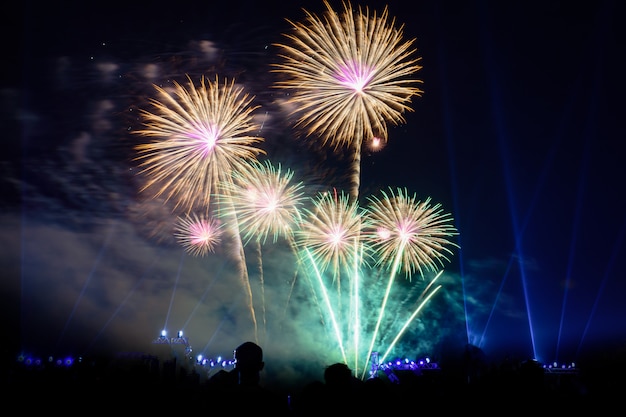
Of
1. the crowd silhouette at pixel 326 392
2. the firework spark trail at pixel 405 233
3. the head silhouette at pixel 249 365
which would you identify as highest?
the firework spark trail at pixel 405 233

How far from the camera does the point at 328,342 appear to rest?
2848 centimetres

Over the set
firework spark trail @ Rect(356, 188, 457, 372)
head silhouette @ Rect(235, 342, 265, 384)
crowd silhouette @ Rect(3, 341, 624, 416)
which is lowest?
crowd silhouette @ Rect(3, 341, 624, 416)

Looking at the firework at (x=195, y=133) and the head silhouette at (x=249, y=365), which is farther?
the firework at (x=195, y=133)

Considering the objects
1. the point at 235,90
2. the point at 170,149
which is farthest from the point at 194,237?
the point at 235,90

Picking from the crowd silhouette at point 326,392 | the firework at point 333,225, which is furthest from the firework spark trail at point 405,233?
the crowd silhouette at point 326,392

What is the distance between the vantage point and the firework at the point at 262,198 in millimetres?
17734

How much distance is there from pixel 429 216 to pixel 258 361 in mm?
16146

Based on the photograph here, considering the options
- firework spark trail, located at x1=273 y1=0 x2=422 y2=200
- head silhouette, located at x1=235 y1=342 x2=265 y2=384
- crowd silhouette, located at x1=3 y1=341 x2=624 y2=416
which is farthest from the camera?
firework spark trail, located at x1=273 y1=0 x2=422 y2=200

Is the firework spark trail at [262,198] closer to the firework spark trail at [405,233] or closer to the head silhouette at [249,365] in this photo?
the firework spark trail at [405,233]

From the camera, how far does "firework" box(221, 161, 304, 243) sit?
698 inches

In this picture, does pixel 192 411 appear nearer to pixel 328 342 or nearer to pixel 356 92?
pixel 356 92

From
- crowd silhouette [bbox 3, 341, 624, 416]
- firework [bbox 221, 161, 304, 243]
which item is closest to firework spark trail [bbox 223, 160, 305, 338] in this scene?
firework [bbox 221, 161, 304, 243]

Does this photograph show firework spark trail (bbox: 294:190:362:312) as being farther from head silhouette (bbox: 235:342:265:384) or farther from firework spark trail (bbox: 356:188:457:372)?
head silhouette (bbox: 235:342:265:384)

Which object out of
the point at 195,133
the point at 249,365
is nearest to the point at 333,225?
the point at 195,133
